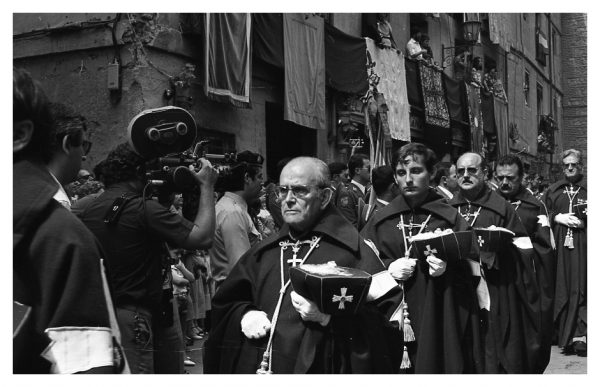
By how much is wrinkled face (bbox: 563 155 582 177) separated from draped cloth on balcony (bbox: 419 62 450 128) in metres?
9.37

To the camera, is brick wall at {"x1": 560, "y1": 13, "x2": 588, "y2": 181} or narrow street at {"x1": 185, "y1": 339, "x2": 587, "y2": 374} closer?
narrow street at {"x1": 185, "y1": 339, "x2": 587, "y2": 374}

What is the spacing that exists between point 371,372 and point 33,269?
2.06m

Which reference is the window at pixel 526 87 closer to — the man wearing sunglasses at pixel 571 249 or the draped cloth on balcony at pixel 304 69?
the draped cloth on balcony at pixel 304 69

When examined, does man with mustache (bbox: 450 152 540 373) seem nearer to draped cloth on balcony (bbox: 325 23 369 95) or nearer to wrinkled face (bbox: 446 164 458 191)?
wrinkled face (bbox: 446 164 458 191)

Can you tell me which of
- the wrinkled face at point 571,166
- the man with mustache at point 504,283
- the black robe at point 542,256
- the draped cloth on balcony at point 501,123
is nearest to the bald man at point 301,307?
the man with mustache at point 504,283

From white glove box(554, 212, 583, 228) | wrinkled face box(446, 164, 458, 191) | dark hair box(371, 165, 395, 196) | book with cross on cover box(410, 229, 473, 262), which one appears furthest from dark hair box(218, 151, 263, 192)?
wrinkled face box(446, 164, 458, 191)

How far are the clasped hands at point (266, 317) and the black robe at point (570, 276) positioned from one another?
6664 millimetres

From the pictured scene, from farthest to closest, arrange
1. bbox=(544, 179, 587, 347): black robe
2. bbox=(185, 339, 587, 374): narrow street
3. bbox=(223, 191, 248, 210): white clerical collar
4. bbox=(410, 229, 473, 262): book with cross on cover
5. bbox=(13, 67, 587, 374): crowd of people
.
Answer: bbox=(544, 179, 587, 347): black robe
bbox=(185, 339, 587, 374): narrow street
bbox=(223, 191, 248, 210): white clerical collar
bbox=(410, 229, 473, 262): book with cross on cover
bbox=(13, 67, 587, 374): crowd of people

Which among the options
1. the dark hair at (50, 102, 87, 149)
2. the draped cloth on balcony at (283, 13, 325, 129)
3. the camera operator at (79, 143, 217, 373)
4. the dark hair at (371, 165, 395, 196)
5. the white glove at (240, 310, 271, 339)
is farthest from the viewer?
the draped cloth on balcony at (283, 13, 325, 129)

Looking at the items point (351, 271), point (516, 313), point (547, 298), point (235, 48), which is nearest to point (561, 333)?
point (547, 298)

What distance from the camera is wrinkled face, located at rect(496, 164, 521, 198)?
8.40m

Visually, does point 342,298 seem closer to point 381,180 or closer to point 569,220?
point 381,180

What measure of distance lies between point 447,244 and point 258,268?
172cm

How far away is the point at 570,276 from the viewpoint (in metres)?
10.1
